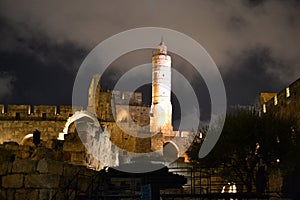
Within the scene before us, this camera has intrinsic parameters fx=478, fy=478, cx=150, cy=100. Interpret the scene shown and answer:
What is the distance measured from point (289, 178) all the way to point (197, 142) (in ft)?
20.9

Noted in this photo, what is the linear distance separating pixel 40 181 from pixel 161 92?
145 feet

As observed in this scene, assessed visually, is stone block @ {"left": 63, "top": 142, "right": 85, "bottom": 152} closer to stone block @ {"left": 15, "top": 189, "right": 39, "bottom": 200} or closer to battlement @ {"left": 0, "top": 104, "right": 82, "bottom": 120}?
stone block @ {"left": 15, "top": 189, "right": 39, "bottom": 200}

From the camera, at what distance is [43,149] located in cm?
1262

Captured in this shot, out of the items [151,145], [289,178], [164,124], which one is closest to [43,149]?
[289,178]

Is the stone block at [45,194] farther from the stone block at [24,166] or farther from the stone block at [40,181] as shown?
the stone block at [24,166]

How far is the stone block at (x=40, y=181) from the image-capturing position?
10523mm

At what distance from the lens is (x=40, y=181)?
10.5 m

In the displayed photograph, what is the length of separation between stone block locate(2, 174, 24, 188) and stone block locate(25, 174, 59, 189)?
5.2 inches

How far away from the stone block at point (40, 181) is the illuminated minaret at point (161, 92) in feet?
134

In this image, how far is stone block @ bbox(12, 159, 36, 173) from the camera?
10680 mm

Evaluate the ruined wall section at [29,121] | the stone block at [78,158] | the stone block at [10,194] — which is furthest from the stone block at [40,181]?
the ruined wall section at [29,121]

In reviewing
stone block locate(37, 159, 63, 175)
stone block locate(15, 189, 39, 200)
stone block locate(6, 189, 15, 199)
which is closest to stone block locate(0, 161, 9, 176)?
stone block locate(6, 189, 15, 199)

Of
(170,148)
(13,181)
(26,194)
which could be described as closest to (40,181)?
(26,194)

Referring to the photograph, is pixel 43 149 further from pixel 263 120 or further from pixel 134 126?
pixel 134 126
